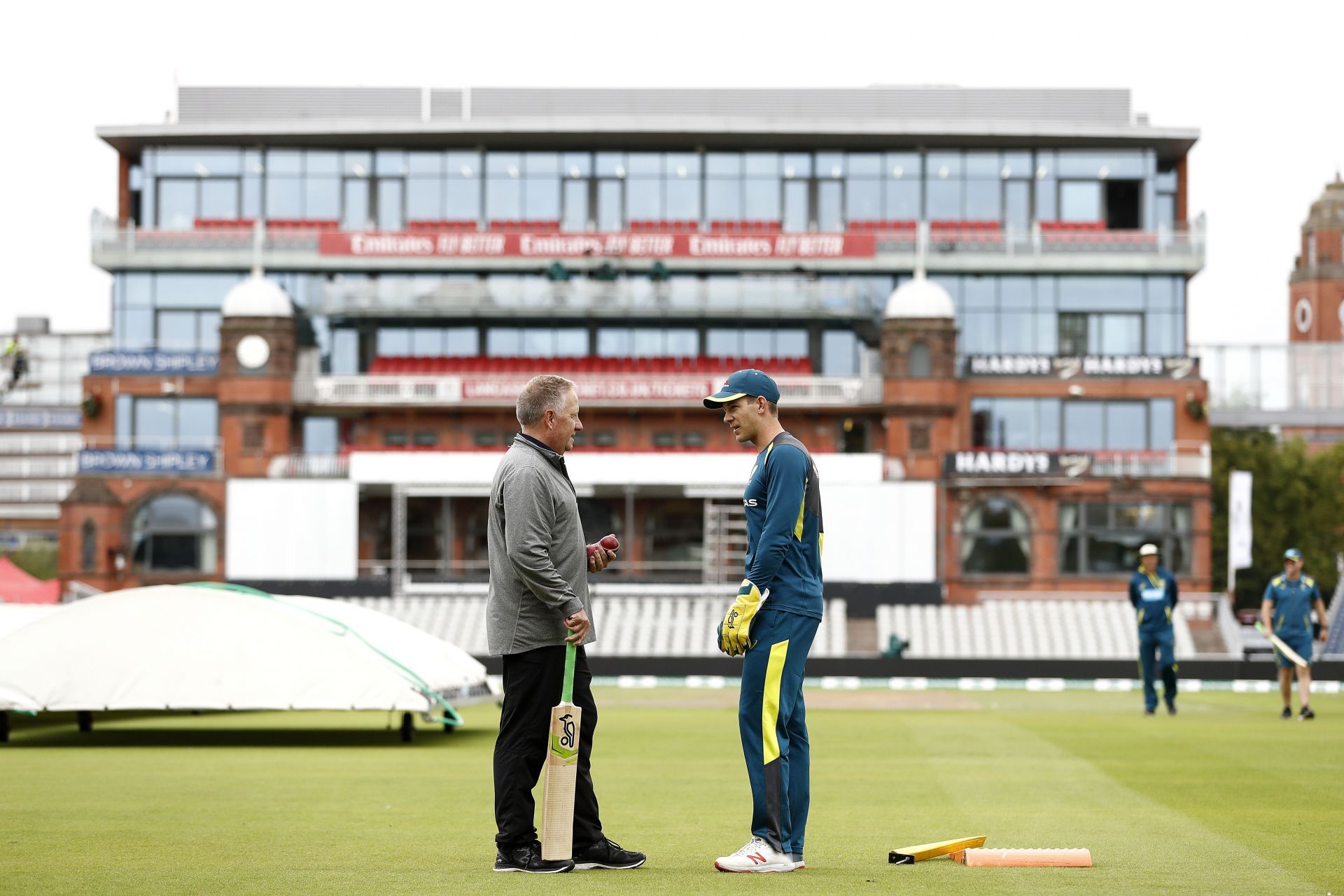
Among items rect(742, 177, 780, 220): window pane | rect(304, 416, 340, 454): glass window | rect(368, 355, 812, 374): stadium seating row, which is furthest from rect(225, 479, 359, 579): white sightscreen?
rect(742, 177, 780, 220): window pane

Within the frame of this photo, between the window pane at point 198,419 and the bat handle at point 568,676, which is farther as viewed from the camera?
the window pane at point 198,419

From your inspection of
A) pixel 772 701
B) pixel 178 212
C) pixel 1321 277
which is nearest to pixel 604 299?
pixel 178 212

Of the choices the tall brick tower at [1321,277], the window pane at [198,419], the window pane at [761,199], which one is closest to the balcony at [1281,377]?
the tall brick tower at [1321,277]

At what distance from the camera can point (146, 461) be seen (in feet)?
165

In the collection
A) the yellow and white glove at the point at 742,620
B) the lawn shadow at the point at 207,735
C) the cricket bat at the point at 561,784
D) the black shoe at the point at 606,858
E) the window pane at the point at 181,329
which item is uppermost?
the window pane at the point at 181,329

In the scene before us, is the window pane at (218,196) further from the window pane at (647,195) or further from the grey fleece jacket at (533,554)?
the grey fleece jacket at (533,554)

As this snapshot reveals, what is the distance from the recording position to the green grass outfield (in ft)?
25.2

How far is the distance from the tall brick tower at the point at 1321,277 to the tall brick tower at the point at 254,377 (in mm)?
91639

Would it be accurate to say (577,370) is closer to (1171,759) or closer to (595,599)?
(595,599)

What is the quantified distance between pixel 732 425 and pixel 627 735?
36.0ft

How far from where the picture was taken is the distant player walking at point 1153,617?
2153cm

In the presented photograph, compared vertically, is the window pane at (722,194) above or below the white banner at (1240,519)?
above

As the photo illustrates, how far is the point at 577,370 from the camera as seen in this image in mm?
52406

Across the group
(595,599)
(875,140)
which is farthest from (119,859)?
(875,140)
